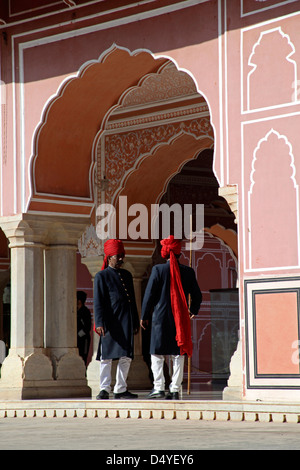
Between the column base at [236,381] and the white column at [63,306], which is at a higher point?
the white column at [63,306]

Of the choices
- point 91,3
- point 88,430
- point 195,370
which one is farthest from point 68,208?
point 195,370

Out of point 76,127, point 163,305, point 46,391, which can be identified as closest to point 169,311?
point 163,305

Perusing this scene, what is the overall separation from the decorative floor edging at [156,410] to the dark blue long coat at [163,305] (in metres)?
0.52

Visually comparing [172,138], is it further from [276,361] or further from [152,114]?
[276,361]

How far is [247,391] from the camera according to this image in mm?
6977

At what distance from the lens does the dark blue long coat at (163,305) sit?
24.3 ft

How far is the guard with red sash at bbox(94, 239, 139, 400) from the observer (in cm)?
775

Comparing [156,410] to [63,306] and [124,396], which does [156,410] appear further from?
[63,306]

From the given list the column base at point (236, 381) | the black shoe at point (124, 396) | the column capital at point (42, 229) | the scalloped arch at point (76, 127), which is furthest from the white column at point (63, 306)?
the column base at point (236, 381)

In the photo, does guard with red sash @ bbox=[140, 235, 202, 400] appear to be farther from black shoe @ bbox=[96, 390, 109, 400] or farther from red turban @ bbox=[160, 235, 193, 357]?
black shoe @ bbox=[96, 390, 109, 400]

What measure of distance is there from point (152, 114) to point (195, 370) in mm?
5446

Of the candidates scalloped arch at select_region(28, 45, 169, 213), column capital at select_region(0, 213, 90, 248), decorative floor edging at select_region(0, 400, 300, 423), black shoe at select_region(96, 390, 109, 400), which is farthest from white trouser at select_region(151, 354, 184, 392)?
scalloped arch at select_region(28, 45, 169, 213)

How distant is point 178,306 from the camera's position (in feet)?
24.6

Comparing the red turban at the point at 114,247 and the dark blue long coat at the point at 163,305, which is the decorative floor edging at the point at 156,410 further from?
the red turban at the point at 114,247
